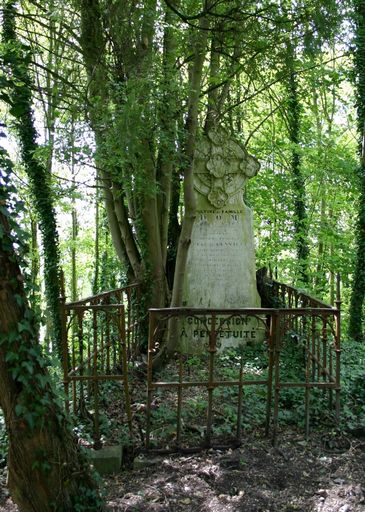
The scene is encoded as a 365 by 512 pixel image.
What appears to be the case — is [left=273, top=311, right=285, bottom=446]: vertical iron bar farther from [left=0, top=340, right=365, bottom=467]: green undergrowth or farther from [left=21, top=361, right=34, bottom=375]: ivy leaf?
[left=21, top=361, right=34, bottom=375]: ivy leaf

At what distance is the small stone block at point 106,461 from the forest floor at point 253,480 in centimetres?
8

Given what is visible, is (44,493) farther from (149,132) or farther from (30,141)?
(30,141)

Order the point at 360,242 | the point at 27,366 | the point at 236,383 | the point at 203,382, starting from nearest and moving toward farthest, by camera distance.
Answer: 1. the point at 27,366
2. the point at 236,383
3. the point at 203,382
4. the point at 360,242

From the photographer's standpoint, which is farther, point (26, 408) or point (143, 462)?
point (143, 462)

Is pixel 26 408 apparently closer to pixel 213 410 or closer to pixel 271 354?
pixel 271 354

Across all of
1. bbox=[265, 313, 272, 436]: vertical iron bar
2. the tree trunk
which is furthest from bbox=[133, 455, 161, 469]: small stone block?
the tree trunk

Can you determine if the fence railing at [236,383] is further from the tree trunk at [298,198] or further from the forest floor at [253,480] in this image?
the tree trunk at [298,198]

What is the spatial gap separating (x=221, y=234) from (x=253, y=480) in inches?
191

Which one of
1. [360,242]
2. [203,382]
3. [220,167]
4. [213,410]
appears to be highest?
[220,167]

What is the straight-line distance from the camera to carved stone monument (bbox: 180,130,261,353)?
801 centimetres

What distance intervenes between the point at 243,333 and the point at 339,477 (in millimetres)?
4402

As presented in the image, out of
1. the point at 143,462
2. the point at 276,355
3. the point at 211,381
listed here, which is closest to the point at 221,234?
the point at 276,355

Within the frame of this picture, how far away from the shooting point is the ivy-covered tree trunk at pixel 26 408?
266 cm

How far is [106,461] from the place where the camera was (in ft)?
12.9
